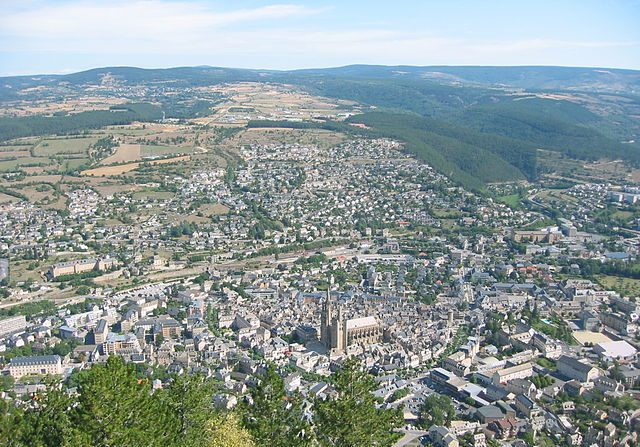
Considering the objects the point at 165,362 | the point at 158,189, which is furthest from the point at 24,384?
the point at 158,189

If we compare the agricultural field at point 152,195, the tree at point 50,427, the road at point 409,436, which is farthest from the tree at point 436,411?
the agricultural field at point 152,195

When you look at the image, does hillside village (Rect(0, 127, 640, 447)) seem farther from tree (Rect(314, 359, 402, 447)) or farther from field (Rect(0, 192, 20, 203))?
tree (Rect(314, 359, 402, 447))

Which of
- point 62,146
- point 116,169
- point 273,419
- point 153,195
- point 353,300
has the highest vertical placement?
point 273,419

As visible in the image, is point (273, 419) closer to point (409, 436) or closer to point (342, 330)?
point (409, 436)

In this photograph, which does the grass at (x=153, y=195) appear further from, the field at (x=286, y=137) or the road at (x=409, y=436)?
the road at (x=409, y=436)

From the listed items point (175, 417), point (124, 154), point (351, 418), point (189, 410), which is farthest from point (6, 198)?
point (351, 418)

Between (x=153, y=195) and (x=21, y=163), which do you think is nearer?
(x=153, y=195)
